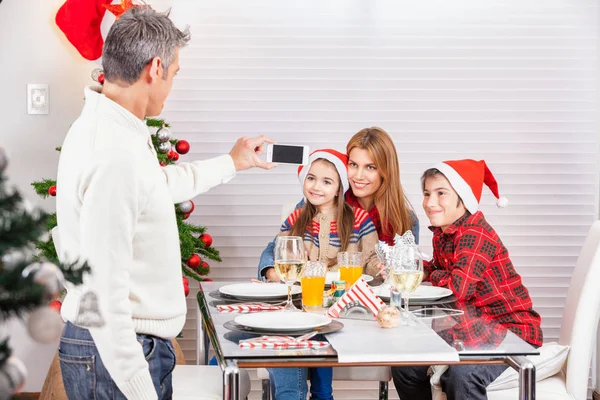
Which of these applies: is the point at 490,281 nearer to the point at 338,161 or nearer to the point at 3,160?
the point at 338,161

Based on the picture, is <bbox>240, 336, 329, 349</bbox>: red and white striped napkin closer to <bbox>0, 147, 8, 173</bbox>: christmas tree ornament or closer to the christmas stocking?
<bbox>0, 147, 8, 173</bbox>: christmas tree ornament

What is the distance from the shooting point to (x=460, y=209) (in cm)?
281

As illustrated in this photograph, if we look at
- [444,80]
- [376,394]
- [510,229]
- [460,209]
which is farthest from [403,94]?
[376,394]

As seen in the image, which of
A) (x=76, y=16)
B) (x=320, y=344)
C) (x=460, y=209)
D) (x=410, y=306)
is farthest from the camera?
(x=76, y=16)

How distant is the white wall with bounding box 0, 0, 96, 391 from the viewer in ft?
11.7

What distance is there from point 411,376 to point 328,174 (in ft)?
2.93

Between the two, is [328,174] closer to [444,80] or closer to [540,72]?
[444,80]

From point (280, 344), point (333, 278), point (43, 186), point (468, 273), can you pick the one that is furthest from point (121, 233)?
point (43, 186)

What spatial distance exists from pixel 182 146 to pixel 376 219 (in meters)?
0.92

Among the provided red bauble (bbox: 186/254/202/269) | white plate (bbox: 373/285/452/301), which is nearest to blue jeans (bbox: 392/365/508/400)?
white plate (bbox: 373/285/452/301)

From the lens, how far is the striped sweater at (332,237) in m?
3.01

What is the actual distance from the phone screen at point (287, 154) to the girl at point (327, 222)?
1.53 feet

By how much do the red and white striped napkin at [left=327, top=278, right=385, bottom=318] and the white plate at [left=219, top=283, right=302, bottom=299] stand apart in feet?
0.95

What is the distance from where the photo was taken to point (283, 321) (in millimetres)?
1842
